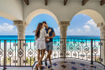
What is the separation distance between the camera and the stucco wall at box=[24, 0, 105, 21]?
4.86 m

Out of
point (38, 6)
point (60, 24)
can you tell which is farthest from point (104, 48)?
point (38, 6)

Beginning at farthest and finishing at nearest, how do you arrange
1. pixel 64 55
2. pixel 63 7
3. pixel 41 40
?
pixel 63 7
pixel 64 55
pixel 41 40

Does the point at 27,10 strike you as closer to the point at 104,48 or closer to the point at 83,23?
the point at 104,48

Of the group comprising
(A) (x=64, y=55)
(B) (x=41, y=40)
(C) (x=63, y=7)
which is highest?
(C) (x=63, y=7)

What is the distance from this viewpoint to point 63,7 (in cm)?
489

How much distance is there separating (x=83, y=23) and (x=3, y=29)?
89.3 feet

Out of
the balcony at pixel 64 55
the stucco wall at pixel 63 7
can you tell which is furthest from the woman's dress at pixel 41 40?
the stucco wall at pixel 63 7

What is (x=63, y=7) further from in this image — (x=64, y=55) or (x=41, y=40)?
(x=41, y=40)

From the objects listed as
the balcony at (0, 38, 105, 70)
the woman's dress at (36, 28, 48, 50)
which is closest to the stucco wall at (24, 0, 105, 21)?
the balcony at (0, 38, 105, 70)

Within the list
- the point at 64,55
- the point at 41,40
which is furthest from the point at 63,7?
the point at 41,40

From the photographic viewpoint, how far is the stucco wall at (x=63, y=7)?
486cm

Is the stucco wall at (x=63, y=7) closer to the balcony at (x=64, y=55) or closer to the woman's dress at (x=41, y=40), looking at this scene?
the balcony at (x=64, y=55)

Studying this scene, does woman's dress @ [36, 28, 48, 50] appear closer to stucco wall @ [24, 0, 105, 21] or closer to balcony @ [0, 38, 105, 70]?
balcony @ [0, 38, 105, 70]

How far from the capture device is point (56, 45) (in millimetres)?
4102
